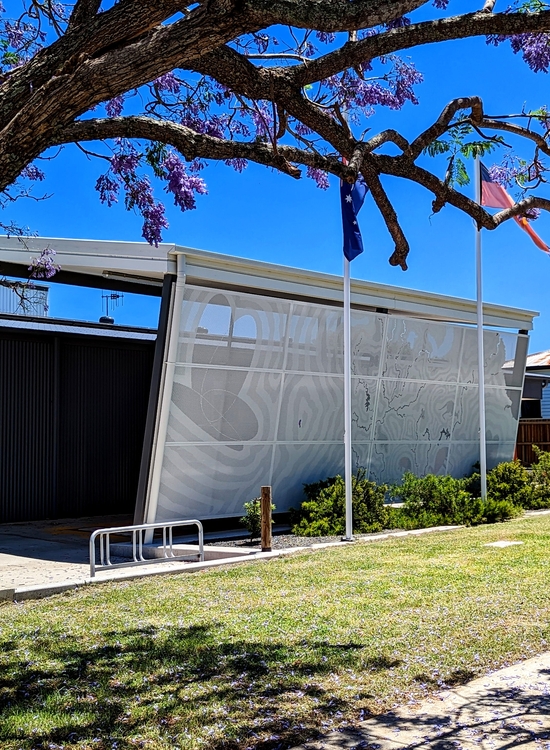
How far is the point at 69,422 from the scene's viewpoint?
2014 cm

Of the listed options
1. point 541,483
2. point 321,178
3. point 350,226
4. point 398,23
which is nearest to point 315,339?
point 350,226

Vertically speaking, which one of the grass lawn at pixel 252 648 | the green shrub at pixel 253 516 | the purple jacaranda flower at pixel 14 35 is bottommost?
the grass lawn at pixel 252 648

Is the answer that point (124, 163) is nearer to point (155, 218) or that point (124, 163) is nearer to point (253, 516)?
point (155, 218)

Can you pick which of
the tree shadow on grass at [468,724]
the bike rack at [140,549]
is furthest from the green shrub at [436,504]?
the tree shadow on grass at [468,724]

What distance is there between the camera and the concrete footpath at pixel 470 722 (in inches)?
192

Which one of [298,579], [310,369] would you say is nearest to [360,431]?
[310,369]

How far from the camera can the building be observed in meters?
14.6

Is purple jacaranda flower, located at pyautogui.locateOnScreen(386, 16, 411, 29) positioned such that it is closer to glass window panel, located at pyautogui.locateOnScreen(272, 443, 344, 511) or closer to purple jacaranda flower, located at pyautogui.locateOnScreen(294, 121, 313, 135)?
purple jacaranda flower, located at pyautogui.locateOnScreen(294, 121, 313, 135)

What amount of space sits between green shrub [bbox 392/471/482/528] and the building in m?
1.70

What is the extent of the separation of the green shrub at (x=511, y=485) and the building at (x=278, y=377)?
5.44 feet

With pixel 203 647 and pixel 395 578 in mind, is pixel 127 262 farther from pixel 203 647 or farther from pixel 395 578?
pixel 203 647

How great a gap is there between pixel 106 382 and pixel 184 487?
6.60 m

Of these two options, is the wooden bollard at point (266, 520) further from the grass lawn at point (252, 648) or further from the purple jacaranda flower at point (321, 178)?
the purple jacaranda flower at point (321, 178)

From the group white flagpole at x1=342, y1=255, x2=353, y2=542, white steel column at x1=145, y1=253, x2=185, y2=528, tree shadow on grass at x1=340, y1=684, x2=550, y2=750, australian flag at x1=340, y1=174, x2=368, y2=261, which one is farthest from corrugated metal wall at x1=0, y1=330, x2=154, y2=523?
tree shadow on grass at x1=340, y1=684, x2=550, y2=750
